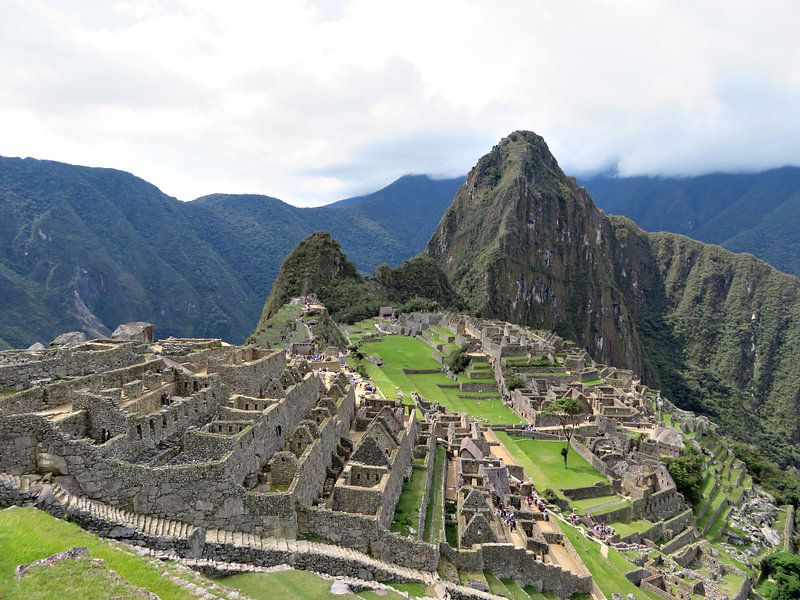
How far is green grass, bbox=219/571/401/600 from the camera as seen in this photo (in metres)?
12.9

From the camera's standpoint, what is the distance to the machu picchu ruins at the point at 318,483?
1352 cm

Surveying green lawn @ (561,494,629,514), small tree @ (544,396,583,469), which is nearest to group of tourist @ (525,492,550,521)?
green lawn @ (561,494,629,514)

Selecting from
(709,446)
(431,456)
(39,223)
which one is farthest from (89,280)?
(709,446)

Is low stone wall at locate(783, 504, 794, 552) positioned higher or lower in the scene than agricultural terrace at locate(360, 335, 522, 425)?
lower

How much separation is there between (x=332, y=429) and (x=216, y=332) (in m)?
106

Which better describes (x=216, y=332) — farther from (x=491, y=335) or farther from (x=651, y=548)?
(x=651, y=548)

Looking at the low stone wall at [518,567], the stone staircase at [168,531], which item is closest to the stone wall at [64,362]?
the stone staircase at [168,531]

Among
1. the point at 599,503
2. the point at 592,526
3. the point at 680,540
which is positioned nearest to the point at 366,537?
the point at 592,526

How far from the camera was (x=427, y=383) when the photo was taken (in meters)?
57.5

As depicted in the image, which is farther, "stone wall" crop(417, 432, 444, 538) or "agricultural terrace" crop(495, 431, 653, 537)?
"agricultural terrace" crop(495, 431, 653, 537)

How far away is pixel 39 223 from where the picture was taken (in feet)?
388

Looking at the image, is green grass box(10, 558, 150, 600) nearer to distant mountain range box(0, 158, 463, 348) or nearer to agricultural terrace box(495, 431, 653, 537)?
agricultural terrace box(495, 431, 653, 537)

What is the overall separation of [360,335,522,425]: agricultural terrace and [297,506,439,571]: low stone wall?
25.0 metres

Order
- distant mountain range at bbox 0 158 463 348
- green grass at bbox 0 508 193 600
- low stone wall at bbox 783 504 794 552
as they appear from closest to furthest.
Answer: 1. green grass at bbox 0 508 193 600
2. low stone wall at bbox 783 504 794 552
3. distant mountain range at bbox 0 158 463 348
